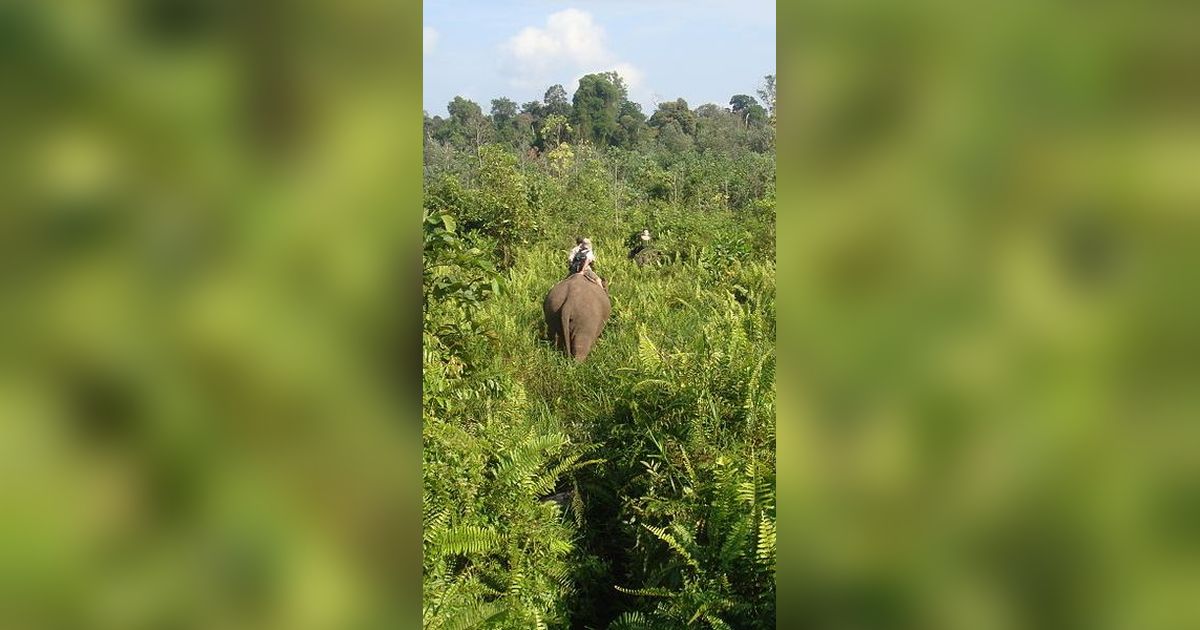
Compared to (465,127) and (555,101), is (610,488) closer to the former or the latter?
(465,127)

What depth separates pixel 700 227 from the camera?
1147cm

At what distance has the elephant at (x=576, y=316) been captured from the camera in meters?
6.89

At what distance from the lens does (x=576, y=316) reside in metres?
6.91

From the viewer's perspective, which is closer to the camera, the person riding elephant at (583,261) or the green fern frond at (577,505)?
the green fern frond at (577,505)

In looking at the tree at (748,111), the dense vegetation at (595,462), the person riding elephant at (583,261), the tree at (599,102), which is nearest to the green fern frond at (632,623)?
the dense vegetation at (595,462)

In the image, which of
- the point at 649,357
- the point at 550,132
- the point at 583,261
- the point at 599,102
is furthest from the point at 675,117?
the point at 649,357

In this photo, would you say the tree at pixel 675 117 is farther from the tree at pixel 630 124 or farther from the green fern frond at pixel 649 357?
the green fern frond at pixel 649 357

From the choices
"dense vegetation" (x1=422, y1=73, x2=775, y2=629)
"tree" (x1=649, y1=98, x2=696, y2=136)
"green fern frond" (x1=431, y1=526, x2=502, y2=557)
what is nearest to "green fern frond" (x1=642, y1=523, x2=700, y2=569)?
"dense vegetation" (x1=422, y1=73, x2=775, y2=629)
